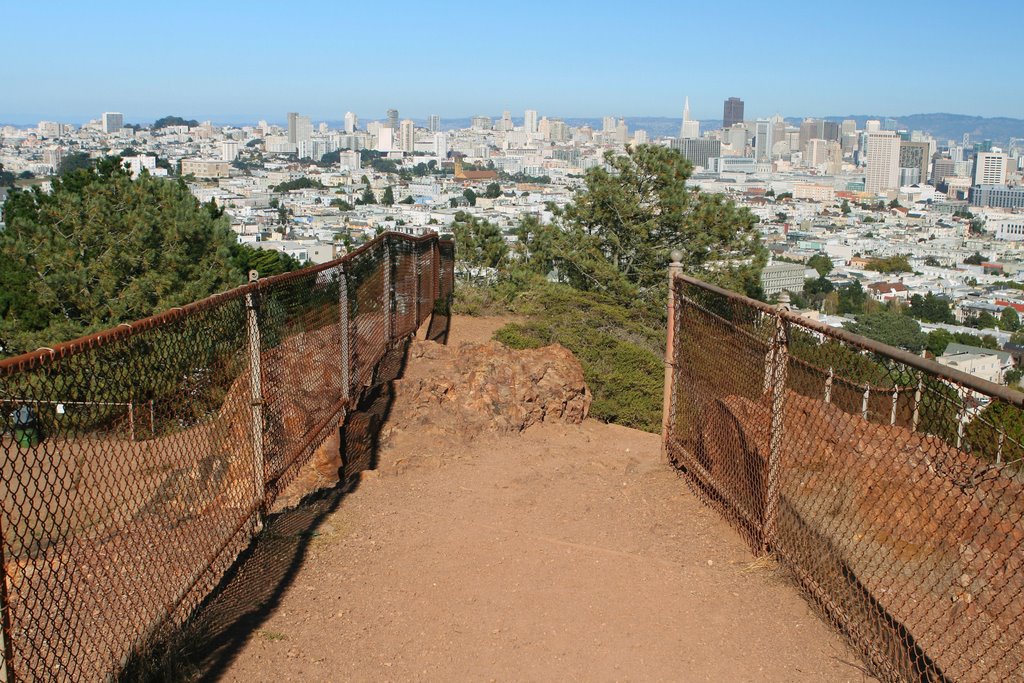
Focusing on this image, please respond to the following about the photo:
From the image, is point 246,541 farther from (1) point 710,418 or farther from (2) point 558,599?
(1) point 710,418

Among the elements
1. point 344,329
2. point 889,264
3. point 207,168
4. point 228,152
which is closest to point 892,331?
point 344,329

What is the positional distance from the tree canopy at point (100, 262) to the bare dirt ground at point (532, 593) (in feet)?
27.3

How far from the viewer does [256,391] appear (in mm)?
4359

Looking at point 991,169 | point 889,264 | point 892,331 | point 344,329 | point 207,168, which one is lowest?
point 889,264

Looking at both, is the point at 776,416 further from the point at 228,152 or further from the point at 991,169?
the point at 991,169

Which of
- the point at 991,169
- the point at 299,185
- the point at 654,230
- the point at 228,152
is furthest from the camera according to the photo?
the point at 991,169

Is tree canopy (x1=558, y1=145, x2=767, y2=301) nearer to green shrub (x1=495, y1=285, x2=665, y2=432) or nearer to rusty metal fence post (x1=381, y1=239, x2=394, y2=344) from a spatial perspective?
green shrub (x1=495, y1=285, x2=665, y2=432)

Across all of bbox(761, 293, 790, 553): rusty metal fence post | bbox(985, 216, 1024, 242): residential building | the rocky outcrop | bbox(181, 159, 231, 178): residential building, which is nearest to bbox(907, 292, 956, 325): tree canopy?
the rocky outcrop

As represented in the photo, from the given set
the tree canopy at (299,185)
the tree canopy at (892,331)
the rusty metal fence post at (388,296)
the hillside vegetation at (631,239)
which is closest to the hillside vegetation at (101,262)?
the hillside vegetation at (631,239)

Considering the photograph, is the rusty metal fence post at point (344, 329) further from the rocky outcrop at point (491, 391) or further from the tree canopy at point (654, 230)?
the tree canopy at point (654, 230)

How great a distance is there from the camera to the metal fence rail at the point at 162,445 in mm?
2854

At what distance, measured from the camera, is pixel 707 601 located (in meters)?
3.99

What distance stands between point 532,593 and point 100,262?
34.2ft

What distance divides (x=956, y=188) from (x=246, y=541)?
206893 millimetres
